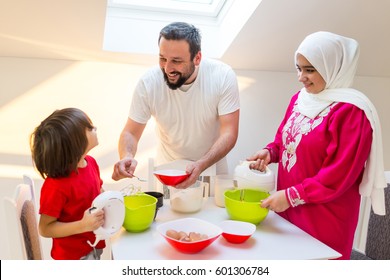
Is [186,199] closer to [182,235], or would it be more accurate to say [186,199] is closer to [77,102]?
[182,235]

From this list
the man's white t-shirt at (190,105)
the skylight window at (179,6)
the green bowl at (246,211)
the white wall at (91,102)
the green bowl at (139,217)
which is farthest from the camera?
the skylight window at (179,6)

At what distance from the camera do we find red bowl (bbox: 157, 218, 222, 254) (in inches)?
34.8

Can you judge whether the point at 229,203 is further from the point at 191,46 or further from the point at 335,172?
the point at 191,46

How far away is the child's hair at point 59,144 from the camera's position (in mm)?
953


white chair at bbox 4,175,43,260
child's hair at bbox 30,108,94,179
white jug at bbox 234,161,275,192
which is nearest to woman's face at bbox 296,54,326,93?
white jug at bbox 234,161,275,192

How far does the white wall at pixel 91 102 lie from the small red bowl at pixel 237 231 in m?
1.06

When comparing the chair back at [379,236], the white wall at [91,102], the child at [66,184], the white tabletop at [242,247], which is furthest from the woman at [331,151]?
the white wall at [91,102]

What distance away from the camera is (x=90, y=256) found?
105cm

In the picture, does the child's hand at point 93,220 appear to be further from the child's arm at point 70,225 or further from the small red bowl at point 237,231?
the small red bowl at point 237,231

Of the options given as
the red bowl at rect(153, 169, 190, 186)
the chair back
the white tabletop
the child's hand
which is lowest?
the chair back

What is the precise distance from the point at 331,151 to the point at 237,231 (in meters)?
0.41

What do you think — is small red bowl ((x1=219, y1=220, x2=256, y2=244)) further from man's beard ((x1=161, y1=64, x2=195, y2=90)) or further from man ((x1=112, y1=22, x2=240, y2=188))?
man's beard ((x1=161, y1=64, x2=195, y2=90))

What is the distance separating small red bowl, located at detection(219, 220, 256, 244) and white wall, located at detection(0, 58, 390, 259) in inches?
41.6

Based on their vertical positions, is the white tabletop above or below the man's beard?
below
